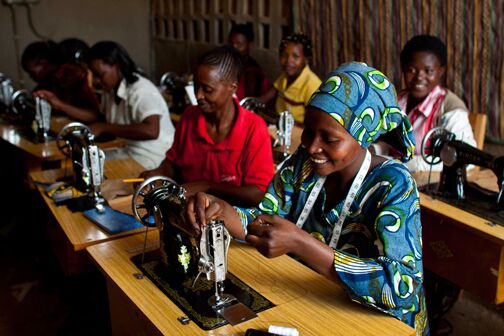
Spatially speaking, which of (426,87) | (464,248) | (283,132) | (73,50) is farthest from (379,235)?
(73,50)

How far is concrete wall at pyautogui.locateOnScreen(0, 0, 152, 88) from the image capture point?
23.4 feet

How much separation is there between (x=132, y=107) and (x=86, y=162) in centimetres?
110

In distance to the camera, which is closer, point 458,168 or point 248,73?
point 458,168

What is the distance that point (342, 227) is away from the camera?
1585 millimetres

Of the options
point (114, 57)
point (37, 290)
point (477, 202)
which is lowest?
point (37, 290)

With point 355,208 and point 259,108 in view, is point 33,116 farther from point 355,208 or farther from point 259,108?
point 355,208

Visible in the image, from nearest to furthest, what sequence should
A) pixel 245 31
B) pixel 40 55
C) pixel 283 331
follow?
pixel 283 331 → pixel 40 55 → pixel 245 31

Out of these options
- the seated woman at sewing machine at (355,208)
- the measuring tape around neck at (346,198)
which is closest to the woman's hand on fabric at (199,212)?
the seated woman at sewing machine at (355,208)

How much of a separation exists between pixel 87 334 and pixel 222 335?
1613mm

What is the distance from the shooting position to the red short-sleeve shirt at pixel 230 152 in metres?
2.39

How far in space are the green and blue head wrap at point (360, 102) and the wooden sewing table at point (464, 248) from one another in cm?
90

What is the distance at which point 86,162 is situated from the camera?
2.32 m

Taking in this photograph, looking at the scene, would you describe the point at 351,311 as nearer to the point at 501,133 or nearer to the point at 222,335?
the point at 222,335

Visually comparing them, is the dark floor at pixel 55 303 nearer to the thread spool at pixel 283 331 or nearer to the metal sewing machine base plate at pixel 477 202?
the metal sewing machine base plate at pixel 477 202
